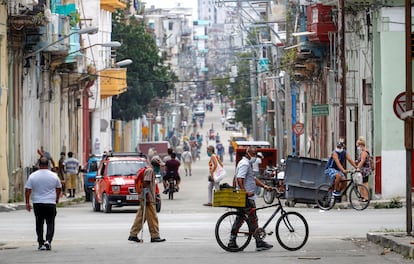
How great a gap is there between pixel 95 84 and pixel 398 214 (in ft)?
141

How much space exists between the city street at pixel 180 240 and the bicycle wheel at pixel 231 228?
21 cm

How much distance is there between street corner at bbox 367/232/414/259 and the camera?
2000cm

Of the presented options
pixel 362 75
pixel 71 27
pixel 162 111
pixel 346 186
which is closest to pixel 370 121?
pixel 362 75

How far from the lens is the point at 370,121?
4153 cm

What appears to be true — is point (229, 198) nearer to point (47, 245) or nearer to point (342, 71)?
point (47, 245)

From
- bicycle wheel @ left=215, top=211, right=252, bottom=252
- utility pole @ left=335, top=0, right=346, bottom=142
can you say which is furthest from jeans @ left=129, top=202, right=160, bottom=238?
utility pole @ left=335, top=0, right=346, bottom=142

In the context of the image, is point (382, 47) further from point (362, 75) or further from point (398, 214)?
point (398, 214)

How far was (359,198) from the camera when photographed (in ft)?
113

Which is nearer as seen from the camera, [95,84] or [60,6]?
[60,6]

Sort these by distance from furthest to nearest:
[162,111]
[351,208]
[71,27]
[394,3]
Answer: [162,111]
[71,27]
[394,3]
[351,208]

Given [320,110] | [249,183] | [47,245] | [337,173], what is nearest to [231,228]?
[249,183]

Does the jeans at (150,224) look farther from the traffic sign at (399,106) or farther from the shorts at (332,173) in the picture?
the shorts at (332,173)

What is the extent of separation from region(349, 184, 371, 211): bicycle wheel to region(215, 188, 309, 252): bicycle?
12.5 m

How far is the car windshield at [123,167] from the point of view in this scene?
3791cm
